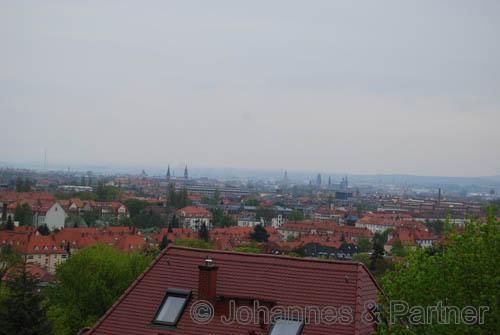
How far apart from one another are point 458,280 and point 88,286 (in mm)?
21884

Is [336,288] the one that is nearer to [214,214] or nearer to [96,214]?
[96,214]

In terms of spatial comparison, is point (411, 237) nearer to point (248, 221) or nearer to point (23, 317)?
point (248, 221)

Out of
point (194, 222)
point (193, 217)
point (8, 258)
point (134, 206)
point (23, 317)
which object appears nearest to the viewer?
point (23, 317)

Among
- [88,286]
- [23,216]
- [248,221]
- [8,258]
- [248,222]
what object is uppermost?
[88,286]

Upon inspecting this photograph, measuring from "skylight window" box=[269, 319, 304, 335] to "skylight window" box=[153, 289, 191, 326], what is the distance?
206 centimetres

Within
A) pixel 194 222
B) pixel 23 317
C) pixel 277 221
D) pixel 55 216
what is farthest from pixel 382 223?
pixel 23 317

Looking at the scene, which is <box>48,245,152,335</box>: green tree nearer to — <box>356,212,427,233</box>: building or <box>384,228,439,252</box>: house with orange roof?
<box>384,228,439,252</box>: house with orange roof

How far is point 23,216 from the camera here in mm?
100250

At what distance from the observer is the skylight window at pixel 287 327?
A: 1330 centimetres

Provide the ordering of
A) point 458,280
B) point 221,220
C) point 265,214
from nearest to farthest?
point 458,280 < point 221,220 < point 265,214

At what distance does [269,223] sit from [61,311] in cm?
11000

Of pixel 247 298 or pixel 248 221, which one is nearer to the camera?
pixel 247 298

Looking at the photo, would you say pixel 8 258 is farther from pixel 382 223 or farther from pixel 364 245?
pixel 382 223

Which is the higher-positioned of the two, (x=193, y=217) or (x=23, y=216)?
(x=23, y=216)
